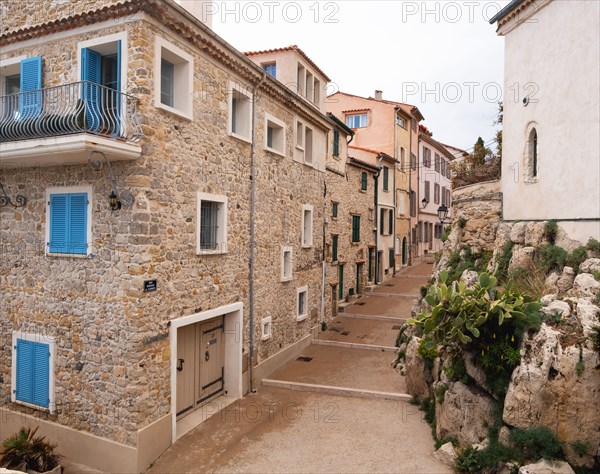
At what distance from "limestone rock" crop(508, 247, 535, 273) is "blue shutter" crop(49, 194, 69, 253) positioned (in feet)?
38.1

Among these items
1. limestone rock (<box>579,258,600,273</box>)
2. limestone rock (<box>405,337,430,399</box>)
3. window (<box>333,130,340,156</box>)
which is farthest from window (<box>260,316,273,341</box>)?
window (<box>333,130,340,156</box>)

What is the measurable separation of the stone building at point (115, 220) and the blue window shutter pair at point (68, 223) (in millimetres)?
34

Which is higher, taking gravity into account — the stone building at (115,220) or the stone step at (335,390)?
the stone building at (115,220)

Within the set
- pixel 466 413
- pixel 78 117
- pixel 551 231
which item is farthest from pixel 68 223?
pixel 551 231

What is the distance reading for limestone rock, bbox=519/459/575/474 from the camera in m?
7.51

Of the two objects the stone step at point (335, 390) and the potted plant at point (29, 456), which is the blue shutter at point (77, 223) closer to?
the potted plant at point (29, 456)

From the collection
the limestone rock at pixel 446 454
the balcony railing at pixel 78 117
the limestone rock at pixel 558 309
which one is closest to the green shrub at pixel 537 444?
the limestone rock at pixel 446 454

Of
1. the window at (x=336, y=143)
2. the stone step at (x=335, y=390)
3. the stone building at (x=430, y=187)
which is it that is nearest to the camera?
the stone step at (x=335, y=390)

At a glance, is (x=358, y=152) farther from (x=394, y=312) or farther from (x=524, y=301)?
(x=524, y=301)

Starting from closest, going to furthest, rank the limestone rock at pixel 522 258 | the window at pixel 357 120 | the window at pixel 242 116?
the limestone rock at pixel 522 258
the window at pixel 242 116
the window at pixel 357 120

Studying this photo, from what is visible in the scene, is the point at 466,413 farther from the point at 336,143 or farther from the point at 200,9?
the point at 336,143

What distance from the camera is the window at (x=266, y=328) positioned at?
14.0m

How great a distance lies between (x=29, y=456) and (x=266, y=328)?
717cm

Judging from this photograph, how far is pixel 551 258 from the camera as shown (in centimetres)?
1137
